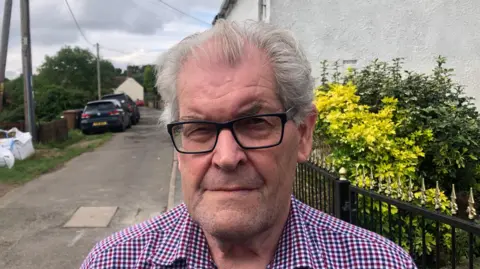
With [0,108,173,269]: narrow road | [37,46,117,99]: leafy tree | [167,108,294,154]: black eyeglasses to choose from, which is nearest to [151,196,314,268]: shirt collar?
[167,108,294,154]: black eyeglasses

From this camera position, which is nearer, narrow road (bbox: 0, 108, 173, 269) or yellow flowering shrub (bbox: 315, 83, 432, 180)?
yellow flowering shrub (bbox: 315, 83, 432, 180)

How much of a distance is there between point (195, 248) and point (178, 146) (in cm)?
35

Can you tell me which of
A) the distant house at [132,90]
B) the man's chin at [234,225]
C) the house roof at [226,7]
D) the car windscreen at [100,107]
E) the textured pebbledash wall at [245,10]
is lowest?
the car windscreen at [100,107]

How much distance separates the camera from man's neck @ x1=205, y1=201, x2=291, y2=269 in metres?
1.45

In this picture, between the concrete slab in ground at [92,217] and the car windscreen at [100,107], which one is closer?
the concrete slab in ground at [92,217]

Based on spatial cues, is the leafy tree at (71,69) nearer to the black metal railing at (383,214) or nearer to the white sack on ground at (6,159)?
the white sack on ground at (6,159)

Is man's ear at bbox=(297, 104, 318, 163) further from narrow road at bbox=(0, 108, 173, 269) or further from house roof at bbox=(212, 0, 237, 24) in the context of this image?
house roof at bbox=(212, 0, 237, 24)

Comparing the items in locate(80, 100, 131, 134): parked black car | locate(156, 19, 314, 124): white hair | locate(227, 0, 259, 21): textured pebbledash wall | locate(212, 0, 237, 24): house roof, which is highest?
locate(212, 0, 237, 24): house roof

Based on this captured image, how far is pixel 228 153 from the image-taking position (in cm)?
129

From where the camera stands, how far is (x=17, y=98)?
2144 cm

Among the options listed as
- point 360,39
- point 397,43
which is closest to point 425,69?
point 397,43

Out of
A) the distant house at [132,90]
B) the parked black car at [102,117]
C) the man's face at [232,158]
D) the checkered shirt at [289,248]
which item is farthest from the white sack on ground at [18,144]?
the distant house at [132,90]

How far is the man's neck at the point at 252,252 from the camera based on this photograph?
1.45m

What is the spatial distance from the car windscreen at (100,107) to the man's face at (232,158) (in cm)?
1843
